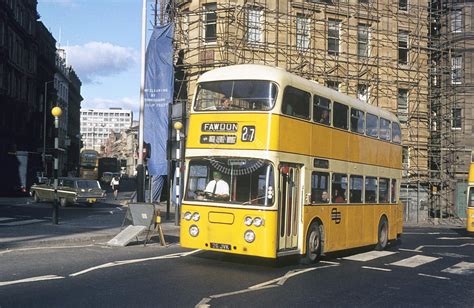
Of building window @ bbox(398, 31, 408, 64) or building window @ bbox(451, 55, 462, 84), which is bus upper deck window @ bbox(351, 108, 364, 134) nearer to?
building window @ bbox(398, 31, 408, 64)

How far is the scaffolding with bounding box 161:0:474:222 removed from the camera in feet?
109

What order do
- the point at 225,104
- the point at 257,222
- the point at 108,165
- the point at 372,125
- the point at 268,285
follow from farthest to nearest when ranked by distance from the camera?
the point at 108,165, the point at 372,125, the point at 225,104, the point at 257,222, the point at 268,285

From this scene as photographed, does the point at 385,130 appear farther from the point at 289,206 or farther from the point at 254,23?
the point at 254,23

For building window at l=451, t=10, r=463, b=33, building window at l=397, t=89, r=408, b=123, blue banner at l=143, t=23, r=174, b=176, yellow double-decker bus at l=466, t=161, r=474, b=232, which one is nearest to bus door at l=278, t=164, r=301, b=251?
yellow double-decker bus at l=466, t=161, r=474, b=232

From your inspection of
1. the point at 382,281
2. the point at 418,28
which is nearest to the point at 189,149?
the point at 382,281

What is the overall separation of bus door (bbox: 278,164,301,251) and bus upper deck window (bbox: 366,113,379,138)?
439 centimetres

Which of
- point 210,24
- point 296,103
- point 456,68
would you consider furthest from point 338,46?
point 296,103

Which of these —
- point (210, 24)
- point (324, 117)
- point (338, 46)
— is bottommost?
point (324, 117)

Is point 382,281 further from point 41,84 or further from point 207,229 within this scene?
point 41,84

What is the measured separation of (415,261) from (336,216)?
2.44m

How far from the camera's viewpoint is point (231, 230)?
11875 millimetres

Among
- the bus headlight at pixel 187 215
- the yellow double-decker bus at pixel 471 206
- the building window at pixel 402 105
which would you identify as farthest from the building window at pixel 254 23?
the bus headlight at pixel 187 215

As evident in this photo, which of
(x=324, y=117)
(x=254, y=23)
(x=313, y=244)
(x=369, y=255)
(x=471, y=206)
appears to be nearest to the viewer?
(x=313, y=244)

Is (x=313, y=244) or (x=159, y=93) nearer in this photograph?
(x=313, y=244)
